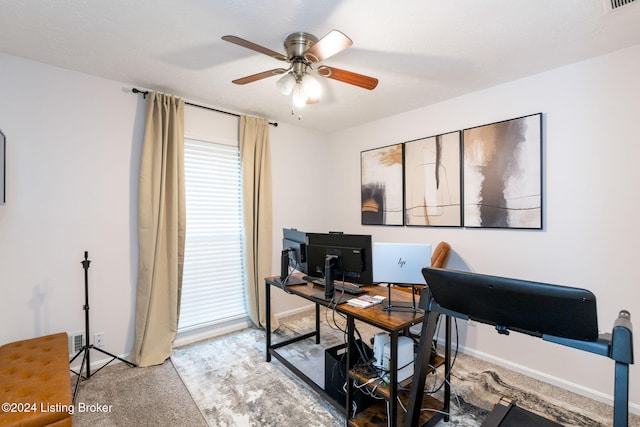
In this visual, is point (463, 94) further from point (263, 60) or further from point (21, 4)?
point (21, 4)

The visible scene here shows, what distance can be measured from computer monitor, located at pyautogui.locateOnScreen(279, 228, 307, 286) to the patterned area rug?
0.78m

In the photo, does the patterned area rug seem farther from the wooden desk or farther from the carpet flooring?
the wooden desk

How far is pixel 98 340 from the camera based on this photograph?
2613 mm

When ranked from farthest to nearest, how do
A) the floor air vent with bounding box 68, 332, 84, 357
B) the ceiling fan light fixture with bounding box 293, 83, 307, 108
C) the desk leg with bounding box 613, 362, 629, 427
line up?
the floor air vent with bounding box 68, 332, 84, 357, the ceiling fan light fixture with bounding box 293, 83, 307, 108, the desk leg with bounding box 613, 362, 629, 427

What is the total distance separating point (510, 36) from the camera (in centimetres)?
197

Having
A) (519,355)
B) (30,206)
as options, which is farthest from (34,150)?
(519,355)

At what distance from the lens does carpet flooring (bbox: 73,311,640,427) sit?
2.00 meters

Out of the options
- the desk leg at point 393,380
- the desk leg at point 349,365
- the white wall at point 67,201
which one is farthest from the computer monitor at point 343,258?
the white wall at point 67,201

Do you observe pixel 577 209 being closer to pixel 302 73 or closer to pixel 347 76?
pixel 347 76

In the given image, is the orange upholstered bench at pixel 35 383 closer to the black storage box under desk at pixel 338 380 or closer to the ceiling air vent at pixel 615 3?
the black storage box under desk at pixel 338 380

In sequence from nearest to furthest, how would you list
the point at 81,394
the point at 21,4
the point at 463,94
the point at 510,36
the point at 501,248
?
the point at 21,4
the point at 510,36
the point at 81,394
the point at 501,248
the point at 463,94

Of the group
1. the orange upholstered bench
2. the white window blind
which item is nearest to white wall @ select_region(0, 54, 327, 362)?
the orange upholstered bench

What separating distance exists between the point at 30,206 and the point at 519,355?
14.1ft

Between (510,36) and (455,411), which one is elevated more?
(510,36)
